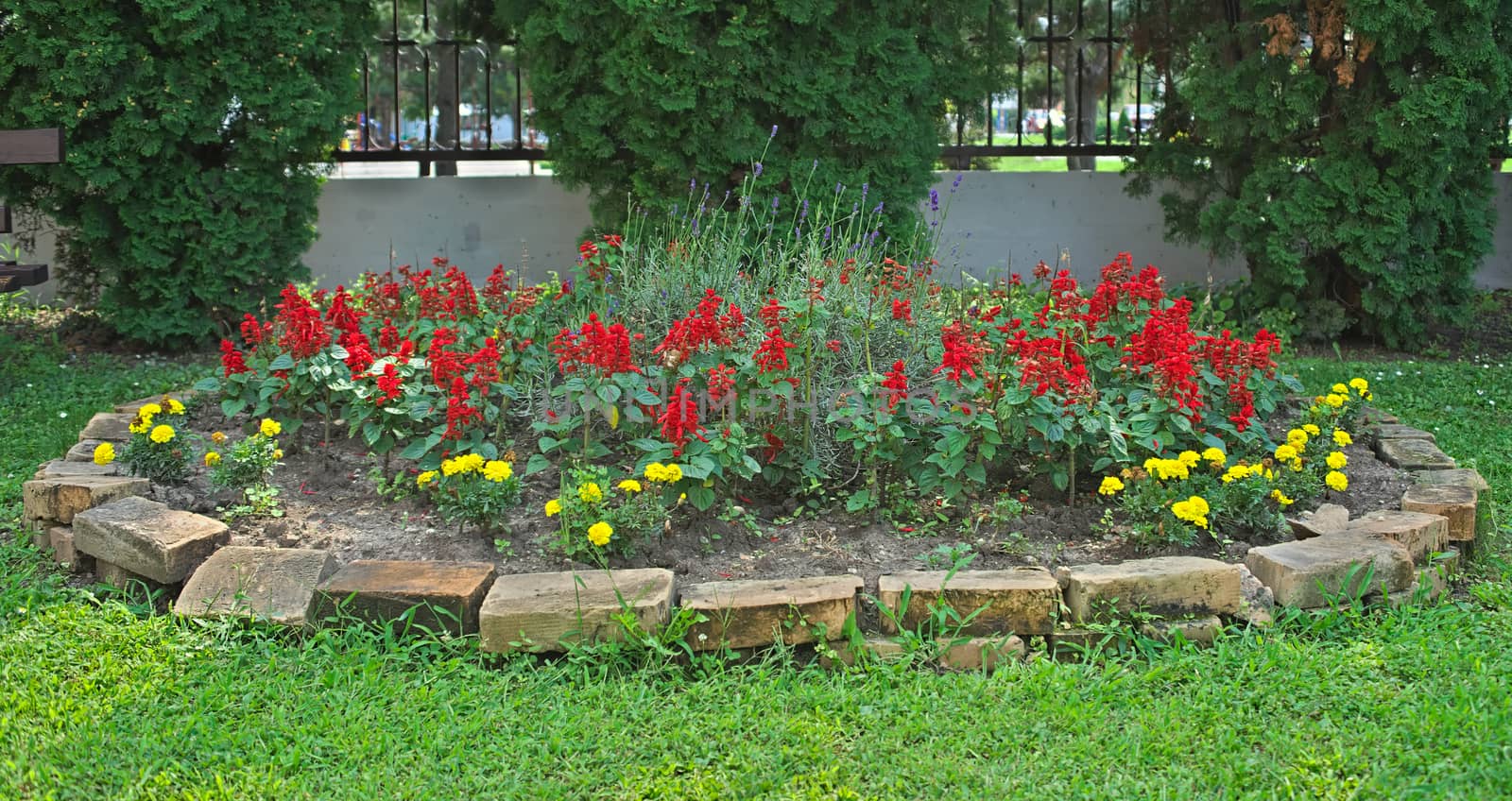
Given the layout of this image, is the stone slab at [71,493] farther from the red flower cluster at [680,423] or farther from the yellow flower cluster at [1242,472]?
the yellow flower cluster at [1242,472]

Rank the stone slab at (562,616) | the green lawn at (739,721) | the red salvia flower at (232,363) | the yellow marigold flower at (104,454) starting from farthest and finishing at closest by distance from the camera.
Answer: the red salvia flower at (232,363) < the yellow marigold flower at (104,454) < the stone slab at (562,616) < the green lawn at (739,721)

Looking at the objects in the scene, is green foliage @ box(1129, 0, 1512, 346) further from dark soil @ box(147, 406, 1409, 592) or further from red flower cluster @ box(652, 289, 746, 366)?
red flower cluster @ box(652, 289, 746, 366)

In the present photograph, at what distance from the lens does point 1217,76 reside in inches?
252

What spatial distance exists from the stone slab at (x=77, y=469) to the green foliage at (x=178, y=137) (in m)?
2.69

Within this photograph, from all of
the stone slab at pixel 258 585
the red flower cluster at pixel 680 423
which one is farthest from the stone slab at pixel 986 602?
the stone slab at pixel 258 585

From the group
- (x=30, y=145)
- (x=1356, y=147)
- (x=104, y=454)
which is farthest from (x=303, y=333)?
(x=1356, y=147)

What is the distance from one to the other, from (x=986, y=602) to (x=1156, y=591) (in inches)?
16.2

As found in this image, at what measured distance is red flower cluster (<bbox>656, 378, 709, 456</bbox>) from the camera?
3340mm

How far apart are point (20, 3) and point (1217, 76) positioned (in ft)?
18.6

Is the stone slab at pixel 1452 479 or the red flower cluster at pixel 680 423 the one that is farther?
the stone slab at pixel 1452 479

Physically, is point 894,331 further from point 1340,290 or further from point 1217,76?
point 1340,290

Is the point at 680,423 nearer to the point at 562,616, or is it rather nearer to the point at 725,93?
the point at 562,616

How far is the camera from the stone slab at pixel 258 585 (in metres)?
3.01

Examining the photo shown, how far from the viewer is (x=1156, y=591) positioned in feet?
9.80
